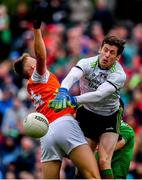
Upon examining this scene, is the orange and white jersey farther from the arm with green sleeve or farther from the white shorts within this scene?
the arm with green sleeve

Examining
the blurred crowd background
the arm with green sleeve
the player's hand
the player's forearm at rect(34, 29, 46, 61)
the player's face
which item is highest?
the player's forearm at rect(34, 29, 46, 61)

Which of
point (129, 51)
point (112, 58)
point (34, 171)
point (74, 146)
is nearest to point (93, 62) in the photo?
point (112, 58)

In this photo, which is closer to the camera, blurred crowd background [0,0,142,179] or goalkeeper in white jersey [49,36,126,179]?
goalkeeper in white jersey [49,36,126,179]

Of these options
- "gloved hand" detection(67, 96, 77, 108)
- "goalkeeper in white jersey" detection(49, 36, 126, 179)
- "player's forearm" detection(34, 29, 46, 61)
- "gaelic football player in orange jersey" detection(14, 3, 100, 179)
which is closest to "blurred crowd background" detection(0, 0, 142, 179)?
"goalkeeper in white jersey" detection(49, 36, 126, 179)

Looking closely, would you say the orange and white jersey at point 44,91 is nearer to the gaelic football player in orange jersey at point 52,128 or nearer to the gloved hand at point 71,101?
the gaelic football player in orange jersey at point 52,128

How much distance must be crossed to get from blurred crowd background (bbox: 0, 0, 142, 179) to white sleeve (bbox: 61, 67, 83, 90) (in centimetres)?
456

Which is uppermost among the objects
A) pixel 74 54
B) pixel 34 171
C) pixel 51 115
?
pixel 51 115

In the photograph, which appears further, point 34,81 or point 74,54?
point 74,54

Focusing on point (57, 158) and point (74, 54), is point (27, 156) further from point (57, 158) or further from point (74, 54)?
point (57, 158)

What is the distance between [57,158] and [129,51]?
7.48m

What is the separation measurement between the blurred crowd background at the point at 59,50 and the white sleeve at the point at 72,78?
456 centimetres

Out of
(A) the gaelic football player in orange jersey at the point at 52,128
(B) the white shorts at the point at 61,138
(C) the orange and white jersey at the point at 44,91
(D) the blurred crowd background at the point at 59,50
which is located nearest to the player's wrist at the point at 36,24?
(A) the gaelic football player in orange jersey at the point at 52,128

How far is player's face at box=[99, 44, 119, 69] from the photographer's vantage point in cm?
1229

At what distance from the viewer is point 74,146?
12.3 metres
